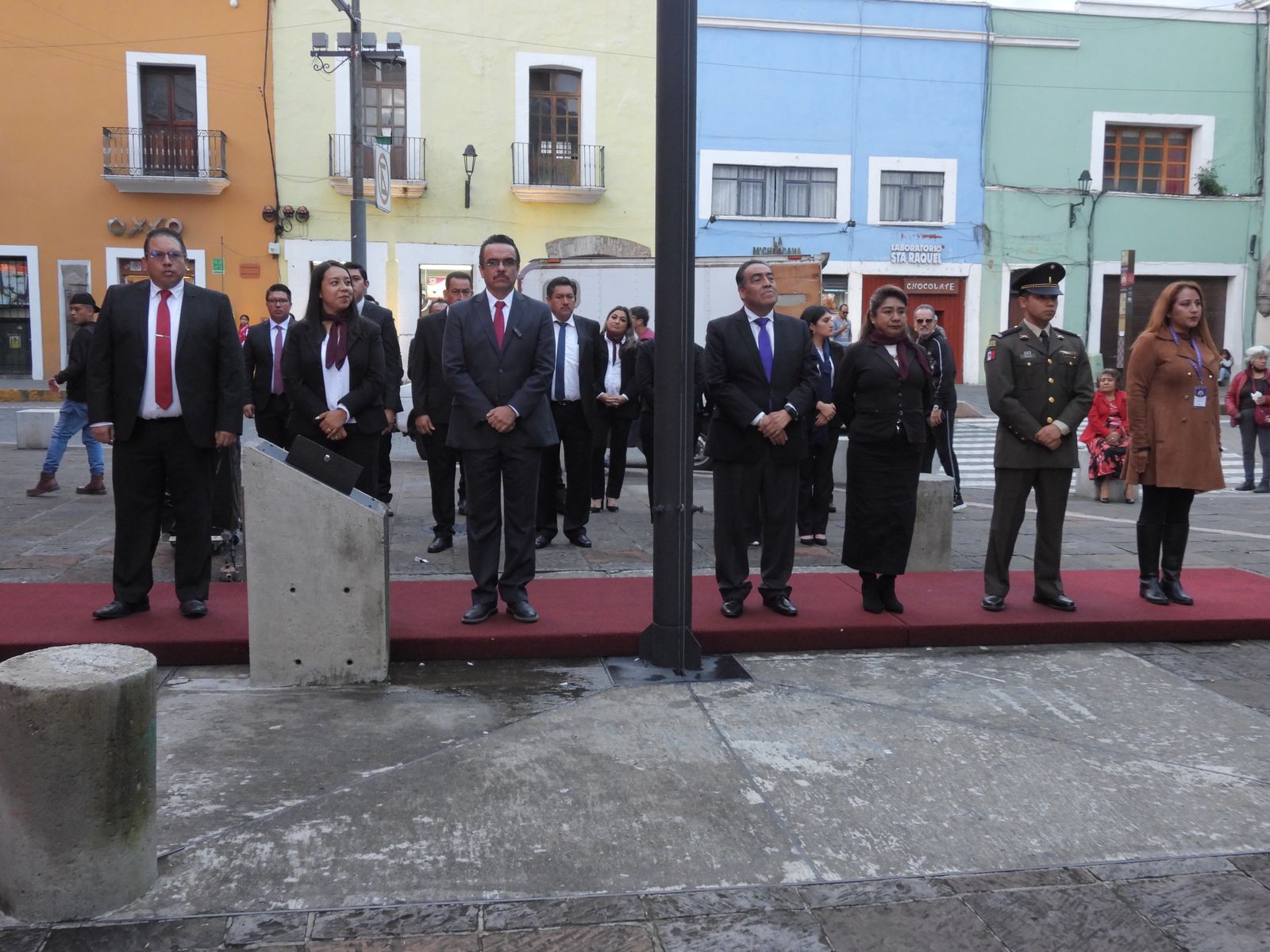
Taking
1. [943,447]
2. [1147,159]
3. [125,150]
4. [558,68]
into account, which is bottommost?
[943,447]

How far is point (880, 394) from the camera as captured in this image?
6.27 m

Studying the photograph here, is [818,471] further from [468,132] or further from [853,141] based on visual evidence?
[853,141]

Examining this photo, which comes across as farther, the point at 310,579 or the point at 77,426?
the point at 77,426

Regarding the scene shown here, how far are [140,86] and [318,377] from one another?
1986cm

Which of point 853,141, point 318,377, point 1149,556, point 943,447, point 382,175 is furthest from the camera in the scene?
point 853,141

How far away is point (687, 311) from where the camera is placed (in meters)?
5.36

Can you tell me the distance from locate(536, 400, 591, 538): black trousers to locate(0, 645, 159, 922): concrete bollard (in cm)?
522

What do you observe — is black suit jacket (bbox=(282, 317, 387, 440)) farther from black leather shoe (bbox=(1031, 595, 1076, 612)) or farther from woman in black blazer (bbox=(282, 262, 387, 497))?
black leather shoe (bbox=(1031, 595, 1076, 612))

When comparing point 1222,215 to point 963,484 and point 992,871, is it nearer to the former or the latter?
point 963,484

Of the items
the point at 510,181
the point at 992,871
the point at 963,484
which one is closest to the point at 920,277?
the point at 510,181

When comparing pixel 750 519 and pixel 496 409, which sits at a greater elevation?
pixel 496 409

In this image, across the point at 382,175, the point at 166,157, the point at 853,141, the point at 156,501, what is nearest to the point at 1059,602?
the point at 156,501

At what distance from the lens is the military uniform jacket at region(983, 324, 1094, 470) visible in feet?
20.9

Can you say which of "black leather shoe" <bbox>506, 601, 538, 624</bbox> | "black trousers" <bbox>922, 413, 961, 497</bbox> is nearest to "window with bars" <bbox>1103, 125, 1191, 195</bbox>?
"black trousers" <bbox>922, 413, 961, 497</bbox>
